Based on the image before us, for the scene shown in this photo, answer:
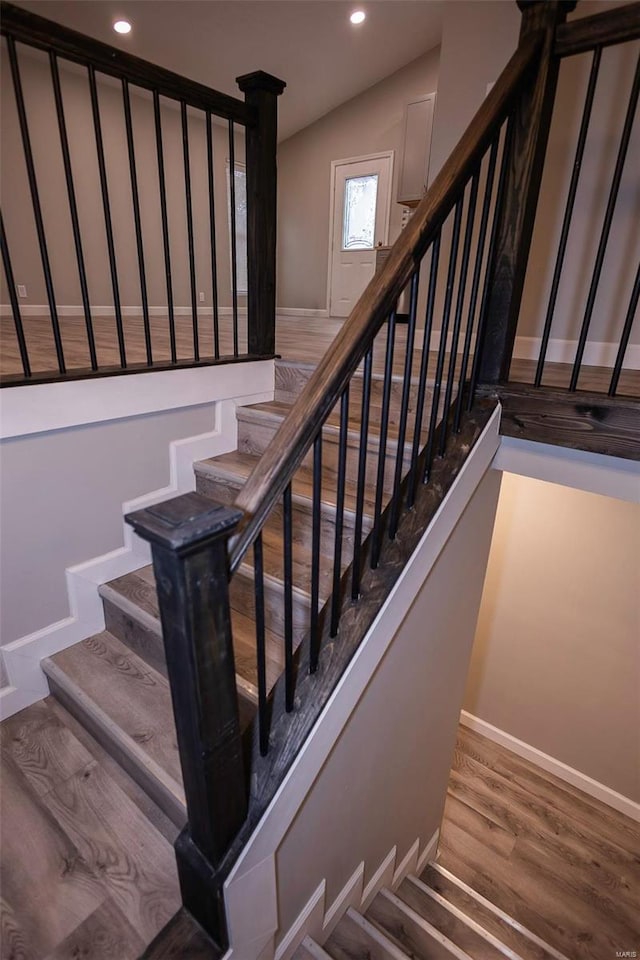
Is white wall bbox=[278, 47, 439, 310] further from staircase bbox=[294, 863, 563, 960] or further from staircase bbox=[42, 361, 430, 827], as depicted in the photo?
staircase bbox=[294, 863, 563, 960]

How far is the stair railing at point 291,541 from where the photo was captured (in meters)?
0.84

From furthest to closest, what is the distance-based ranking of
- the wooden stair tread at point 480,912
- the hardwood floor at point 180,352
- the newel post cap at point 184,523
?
the wooden stair tread at point 480,912
the hardwood floor at point 180,352
the newel post cap at point 184,523

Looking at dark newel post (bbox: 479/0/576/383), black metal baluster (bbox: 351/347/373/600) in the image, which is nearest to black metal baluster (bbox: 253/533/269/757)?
black metal baluster (bbox: 351/347/373/600)

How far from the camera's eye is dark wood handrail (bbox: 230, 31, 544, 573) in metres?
0.93

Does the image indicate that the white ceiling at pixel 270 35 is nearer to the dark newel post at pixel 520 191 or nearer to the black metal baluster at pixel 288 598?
the dark newel post at pixel 520 191

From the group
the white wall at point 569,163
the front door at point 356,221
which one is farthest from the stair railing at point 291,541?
the front door at point 356,221

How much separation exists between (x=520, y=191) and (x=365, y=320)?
2.94 feet

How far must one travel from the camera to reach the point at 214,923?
1104 mm

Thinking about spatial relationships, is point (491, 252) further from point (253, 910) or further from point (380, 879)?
point (380, 879)

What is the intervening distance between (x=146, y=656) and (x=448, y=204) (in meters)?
1.74

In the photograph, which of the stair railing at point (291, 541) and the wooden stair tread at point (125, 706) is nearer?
the stair railing at point (291, 541)

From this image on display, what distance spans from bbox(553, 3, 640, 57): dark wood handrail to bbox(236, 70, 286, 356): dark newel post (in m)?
1.00

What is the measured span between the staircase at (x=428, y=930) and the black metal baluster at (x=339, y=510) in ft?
3.70

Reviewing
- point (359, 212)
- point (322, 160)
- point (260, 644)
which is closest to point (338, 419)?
point (260, 644)
